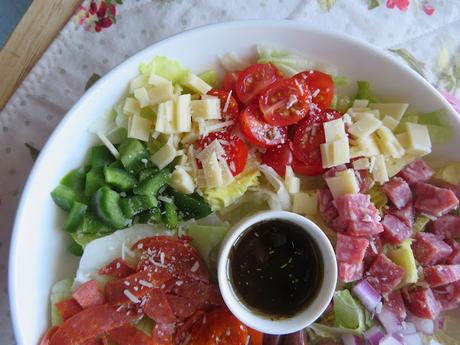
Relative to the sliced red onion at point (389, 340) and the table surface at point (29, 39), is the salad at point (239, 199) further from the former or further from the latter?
the table surface at point (29, 39)

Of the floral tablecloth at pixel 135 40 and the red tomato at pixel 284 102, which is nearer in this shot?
the red tomato at pixel 284 102

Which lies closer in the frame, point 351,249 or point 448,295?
point 351,249

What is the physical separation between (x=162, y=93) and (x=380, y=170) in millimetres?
712

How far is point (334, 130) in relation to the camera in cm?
168

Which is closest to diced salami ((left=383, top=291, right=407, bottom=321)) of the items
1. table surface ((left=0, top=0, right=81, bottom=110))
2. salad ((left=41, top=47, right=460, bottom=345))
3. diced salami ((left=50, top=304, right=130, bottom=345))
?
salad ((left=41, top=47, right=460, bottom=345))

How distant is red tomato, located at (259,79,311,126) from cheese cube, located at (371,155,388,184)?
0.92 ft

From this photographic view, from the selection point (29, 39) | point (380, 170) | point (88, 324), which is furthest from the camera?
point (29, 39)

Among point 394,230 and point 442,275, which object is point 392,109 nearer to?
point 394,230

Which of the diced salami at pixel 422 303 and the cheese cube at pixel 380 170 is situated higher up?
the cheese cube at pixel 380 170

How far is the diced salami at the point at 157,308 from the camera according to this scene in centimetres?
165

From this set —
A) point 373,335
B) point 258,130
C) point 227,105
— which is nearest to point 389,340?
point 373,335

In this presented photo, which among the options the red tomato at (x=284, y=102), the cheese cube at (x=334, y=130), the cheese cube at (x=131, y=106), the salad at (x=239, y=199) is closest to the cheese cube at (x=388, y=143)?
the salad at (x=239, y=199)

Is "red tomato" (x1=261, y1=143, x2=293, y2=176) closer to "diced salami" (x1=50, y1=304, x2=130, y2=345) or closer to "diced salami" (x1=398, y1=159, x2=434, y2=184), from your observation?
"diced salami" (x1=398, y1=159, x2=434, y2=184)

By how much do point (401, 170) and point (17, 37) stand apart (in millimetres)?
1353
